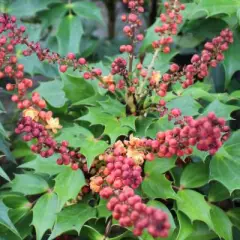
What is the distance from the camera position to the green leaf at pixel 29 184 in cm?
157

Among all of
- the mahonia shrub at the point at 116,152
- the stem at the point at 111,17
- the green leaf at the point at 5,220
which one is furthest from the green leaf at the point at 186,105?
the stem at the point at 111,17

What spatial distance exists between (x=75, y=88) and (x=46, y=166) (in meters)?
0.29

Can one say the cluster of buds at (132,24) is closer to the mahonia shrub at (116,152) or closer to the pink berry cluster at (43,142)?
the mahonia shrub at (116,152)

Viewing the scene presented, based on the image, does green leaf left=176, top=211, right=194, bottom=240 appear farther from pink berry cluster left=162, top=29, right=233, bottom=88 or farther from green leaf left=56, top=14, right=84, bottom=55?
green leaf left=56, top=14, right=84, bottom=55


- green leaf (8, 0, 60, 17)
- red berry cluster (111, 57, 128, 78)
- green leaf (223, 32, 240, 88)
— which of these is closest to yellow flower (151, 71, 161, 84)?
red berry cluster (111, 57, 128, 78)

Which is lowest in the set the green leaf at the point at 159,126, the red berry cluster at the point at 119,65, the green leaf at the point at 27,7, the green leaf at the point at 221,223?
the green leaf at the point at 221,223

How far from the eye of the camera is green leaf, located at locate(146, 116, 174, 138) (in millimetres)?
1523

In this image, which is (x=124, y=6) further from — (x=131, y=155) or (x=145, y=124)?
(x=131, y=155)

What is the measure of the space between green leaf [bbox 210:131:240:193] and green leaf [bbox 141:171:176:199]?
120 millimetres

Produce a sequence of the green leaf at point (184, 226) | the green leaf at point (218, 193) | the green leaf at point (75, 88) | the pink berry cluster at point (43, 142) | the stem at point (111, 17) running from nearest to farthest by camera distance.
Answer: the pink berry cluster at point (43, 142)
the green leaf at point (184, 226)
the green leaf at point (218, 193)
the green leaf at point (75, 88)
the stem at point (111, 17)

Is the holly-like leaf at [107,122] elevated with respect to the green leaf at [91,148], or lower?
elevated

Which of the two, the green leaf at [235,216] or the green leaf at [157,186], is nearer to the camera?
the green leaf at [157,186]

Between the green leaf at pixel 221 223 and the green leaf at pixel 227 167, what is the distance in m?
0.11

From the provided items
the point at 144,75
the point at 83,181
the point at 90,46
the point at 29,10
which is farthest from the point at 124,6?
the point at 83,181
